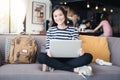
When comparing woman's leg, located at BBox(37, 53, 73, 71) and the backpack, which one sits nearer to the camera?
woman's leg, located at BBox(37, 53, 73, 71)

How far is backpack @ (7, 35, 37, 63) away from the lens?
2.85 meters

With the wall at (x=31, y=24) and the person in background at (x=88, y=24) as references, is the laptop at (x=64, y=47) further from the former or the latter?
the person in background at (x=88, y=24)

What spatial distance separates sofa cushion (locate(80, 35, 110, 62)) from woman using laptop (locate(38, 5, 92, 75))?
26cm

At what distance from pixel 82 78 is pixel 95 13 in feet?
16.5

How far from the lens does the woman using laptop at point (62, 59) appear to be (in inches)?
97.8

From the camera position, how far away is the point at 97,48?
303cm

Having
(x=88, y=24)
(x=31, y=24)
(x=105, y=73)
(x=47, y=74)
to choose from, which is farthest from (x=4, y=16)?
(x=105, y=73)

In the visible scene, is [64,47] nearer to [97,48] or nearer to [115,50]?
[97,48]

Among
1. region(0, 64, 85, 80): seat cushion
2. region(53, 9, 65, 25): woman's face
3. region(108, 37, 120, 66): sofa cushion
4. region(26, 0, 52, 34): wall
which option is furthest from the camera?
region(26, 0, 52, 34): wall

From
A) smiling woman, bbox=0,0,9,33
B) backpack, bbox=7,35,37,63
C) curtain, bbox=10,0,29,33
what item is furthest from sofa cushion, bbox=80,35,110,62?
curtain, bbox=10,0,29,33

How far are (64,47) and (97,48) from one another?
72 cm

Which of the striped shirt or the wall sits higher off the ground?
the wall

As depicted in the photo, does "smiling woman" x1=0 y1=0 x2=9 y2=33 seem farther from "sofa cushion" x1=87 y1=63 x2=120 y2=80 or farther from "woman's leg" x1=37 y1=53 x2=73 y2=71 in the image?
"sofa cushion" x1=87 y1=63 x2=120 y2=80

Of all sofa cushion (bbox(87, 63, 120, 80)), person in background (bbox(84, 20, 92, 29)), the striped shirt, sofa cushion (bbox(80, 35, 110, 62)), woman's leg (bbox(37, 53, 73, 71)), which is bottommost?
sofa cushion (bbox(87, 63, 120, 80))
